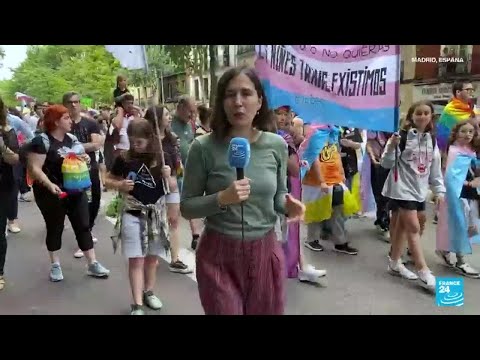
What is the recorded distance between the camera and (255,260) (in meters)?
1.94

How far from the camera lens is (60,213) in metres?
3.72

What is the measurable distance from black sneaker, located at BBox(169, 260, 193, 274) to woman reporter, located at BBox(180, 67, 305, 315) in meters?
2.01

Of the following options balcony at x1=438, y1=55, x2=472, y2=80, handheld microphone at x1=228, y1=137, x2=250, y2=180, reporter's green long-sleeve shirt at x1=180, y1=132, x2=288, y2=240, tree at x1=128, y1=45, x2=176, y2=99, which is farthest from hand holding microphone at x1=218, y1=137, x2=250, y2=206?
balcony at x1=438, y1=55, x2=472, y2=80

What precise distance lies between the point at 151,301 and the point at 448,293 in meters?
1.94

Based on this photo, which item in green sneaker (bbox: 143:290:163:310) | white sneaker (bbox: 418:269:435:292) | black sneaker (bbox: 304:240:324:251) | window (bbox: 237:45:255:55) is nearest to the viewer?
window (bbox: 237:45:255:55)

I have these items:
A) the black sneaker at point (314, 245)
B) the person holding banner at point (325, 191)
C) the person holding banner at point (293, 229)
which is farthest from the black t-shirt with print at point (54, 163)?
the black sneaker at point (314, 245)

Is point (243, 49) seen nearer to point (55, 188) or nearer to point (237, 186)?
point (237, 186)

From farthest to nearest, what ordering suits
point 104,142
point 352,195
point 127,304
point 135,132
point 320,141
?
point 352,195 → point 104,142 → point 320,141 → point 127,304 → point 135,132

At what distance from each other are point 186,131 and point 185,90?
377mm

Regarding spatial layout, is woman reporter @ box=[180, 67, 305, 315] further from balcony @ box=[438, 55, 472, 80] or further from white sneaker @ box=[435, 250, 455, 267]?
balcony @ box=[438, 55, 472, 80]

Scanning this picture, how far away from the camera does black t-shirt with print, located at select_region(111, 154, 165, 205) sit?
3119 mm

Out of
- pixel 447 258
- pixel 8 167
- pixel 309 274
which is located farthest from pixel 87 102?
pixel 447 258

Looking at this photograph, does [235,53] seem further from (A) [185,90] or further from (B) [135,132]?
(A) [185,90]
